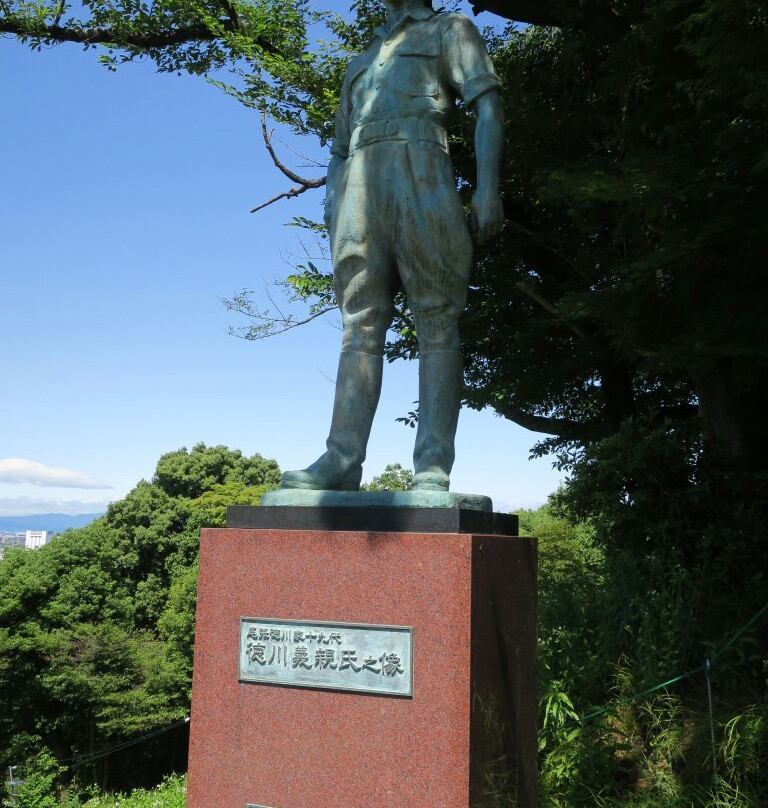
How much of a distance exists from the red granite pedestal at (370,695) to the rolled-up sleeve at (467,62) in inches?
74.9

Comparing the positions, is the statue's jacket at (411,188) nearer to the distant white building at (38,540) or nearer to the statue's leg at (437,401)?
the statue's leg at (437,401)

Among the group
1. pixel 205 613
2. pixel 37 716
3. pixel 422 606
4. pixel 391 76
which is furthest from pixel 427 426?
pixel 37 716

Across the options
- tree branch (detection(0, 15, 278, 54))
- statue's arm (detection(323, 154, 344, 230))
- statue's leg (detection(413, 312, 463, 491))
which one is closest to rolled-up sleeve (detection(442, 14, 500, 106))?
statue's arm (detection(323, 154, 344, 230))

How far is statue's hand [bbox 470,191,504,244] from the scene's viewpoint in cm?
373

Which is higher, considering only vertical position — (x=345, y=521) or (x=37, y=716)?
(x=345, y=521)

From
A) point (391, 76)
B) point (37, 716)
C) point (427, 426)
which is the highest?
point (391, 76)

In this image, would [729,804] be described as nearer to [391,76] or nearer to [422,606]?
[422,606]

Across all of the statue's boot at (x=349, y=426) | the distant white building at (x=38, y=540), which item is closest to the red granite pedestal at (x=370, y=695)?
the statue's boot at (x=349, y=426)

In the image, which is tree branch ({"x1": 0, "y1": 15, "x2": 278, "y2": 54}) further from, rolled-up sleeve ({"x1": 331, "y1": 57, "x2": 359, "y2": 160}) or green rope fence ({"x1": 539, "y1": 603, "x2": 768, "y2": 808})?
green rope fence ({"x1": 539, "y1": 603, "x2": 768, "y2": 808})

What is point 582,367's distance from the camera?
34.5ft

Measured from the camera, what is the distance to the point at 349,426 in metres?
3.75

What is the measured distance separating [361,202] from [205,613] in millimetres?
1846

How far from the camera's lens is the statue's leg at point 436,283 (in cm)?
371

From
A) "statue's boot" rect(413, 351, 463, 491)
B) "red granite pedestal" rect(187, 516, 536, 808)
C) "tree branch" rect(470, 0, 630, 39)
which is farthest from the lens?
Result: "tree branch" rect(470, 0, 630, 39)
